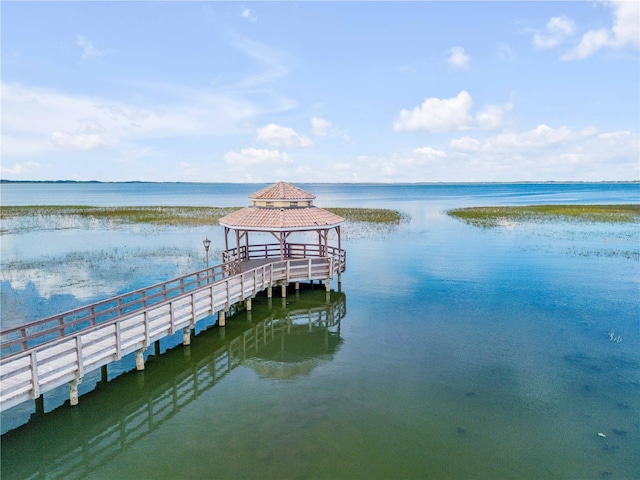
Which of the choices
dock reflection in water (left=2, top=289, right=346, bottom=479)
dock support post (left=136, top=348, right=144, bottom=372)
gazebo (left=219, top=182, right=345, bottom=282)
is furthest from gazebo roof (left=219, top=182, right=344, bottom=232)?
dock support post (left=136, top=348, right=144, bottom=372)

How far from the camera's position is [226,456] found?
912 centimetres

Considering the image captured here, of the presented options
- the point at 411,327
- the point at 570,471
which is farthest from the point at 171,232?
the point at 570,471

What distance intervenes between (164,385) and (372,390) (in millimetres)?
6030

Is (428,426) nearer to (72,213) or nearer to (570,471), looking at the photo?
(570,471)

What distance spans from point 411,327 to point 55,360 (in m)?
11.7

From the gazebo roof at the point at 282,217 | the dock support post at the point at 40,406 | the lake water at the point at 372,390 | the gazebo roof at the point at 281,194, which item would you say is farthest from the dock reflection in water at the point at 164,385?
the gazebo roof at the point at 281,194

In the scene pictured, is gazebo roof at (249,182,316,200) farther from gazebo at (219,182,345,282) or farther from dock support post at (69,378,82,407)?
dock support post at (69,378,82,407)

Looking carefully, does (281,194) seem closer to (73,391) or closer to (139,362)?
(139,362)

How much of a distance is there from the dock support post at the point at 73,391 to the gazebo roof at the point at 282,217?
34.1 feet

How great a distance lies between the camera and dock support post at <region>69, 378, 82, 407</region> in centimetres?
1080

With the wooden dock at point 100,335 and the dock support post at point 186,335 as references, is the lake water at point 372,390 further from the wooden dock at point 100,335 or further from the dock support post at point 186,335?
the wooden dock at point 100,335

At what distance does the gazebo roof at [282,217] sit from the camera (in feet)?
65.5

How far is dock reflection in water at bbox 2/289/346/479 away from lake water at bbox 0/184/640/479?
1.9 inches

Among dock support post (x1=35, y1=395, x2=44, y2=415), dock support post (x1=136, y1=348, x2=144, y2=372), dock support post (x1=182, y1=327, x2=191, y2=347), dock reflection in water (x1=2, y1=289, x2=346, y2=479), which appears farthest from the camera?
dock support post (x1=182, y1=327, x2=191, y2=347)
